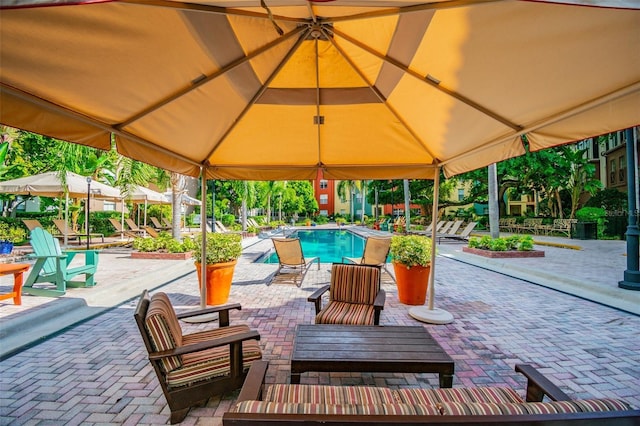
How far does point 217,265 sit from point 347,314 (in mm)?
2693

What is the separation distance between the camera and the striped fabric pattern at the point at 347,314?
358cm

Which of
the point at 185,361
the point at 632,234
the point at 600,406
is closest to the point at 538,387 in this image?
the point at 600,406

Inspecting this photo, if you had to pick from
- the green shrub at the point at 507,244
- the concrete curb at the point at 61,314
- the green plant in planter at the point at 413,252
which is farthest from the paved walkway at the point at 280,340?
the green shrub at the point at 507,244

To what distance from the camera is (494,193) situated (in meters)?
13.2

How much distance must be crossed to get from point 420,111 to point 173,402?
386 cm

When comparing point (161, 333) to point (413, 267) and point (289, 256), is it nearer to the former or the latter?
point (413, 267)

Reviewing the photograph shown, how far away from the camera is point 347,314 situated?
3793 mm

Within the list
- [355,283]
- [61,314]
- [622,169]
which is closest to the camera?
[355,283]

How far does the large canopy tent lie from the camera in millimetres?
1833

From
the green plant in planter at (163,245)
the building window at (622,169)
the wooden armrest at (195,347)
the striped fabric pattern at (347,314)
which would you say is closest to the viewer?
the wooden armrest at (195,347)

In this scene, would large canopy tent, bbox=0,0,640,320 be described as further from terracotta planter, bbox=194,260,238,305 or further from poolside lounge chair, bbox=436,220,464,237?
poolside lounge chair, bbox=436,220,464,237

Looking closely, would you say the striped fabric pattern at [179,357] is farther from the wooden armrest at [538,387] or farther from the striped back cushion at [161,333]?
the wooden armrest at [538,387]

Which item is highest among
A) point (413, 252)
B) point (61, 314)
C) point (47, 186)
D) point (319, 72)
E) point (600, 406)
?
point (319, 72)

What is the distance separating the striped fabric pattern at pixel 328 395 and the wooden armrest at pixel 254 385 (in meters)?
0.09
